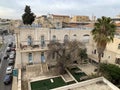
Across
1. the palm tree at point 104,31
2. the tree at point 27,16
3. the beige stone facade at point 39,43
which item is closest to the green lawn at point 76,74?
the beige stone facade at point 39,43

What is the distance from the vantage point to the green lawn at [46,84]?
69.7 feet

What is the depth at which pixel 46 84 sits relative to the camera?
878 inches

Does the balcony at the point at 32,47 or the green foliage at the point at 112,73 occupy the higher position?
the balcony at the point at 32,47

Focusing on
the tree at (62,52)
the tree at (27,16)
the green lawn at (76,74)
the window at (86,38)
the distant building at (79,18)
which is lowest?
the green lawn at (76,74)

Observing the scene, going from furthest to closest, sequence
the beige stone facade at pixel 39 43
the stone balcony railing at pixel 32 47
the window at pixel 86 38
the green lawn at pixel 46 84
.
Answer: the window at pixel 86 38, the beige stone facade at pixel 39 43, the stone balcony railing at pixel 32 47, the green lawn at pixel 46 84

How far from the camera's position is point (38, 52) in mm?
28703

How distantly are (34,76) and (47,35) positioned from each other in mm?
9308

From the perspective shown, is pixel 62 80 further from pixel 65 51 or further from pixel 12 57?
pixel 12 57

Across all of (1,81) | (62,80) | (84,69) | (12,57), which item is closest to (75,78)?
(62,80)

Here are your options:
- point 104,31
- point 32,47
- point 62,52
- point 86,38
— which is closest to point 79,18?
point 86,38

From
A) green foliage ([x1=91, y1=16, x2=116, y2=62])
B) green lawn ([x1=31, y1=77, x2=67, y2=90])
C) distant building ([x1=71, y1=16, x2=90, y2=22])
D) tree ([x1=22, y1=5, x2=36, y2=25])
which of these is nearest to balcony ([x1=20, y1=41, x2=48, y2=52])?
green lawn ([x1=31, y1=77, x2=67, y2=90])

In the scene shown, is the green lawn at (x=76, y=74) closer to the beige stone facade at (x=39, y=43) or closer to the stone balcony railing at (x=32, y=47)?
the beige stone facade at (x=39, y=43)

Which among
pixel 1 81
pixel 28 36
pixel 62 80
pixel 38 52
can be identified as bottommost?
pixel 1 81

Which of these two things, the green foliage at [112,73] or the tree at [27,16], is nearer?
the green foliage at [112,73]
